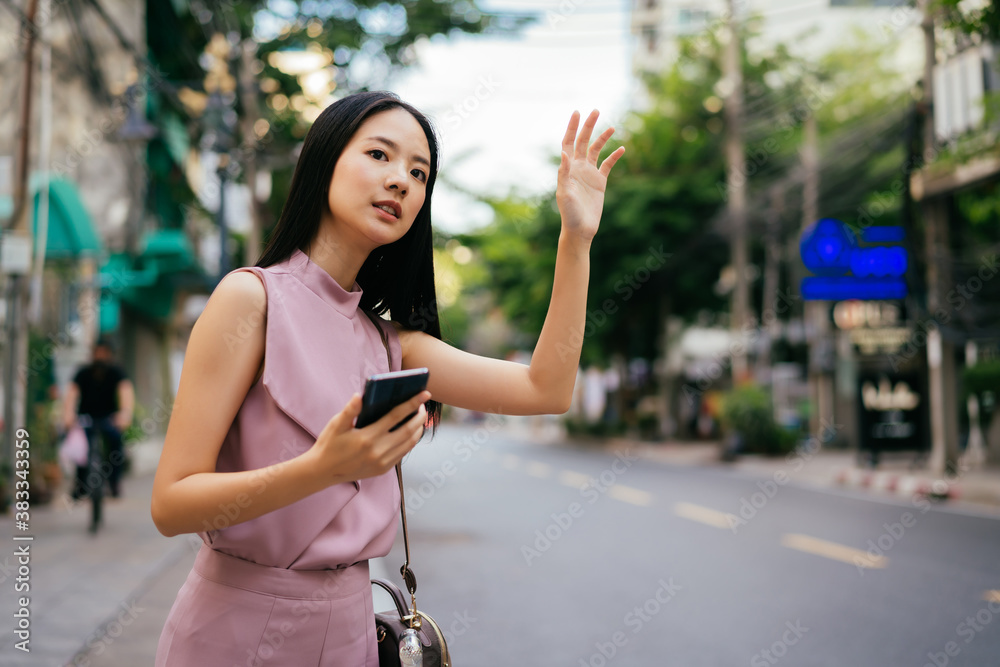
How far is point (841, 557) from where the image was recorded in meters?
7.20

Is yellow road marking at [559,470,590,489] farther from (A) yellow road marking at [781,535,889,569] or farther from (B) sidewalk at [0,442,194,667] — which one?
(B) sidewalk at [0,442,194,667]

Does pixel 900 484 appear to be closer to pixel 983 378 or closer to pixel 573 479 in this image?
pixel 983 378

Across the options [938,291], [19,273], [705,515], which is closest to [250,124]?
[19,273]

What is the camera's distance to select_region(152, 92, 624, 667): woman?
1.20 metres

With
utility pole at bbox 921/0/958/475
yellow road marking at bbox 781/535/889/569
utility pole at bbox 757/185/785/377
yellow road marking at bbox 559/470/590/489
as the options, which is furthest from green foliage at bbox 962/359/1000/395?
yellow road marking at bbox 781/535/889/569

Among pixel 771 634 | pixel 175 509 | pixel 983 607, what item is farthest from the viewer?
pixel 983 607

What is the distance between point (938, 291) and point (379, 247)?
13077 millimetres

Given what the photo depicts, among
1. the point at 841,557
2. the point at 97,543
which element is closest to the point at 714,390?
the point at 841,557

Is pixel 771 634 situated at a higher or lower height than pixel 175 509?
lower

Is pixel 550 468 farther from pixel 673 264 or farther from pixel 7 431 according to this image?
pixel 7 431

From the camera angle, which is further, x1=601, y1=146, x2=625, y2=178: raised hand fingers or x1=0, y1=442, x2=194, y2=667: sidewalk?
x1=0, y1=442, x2=194, y2=667: sidewalk

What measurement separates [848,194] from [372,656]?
53.9 ft

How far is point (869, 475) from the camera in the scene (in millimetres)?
13586

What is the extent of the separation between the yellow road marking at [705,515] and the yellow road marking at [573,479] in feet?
9.88
